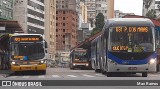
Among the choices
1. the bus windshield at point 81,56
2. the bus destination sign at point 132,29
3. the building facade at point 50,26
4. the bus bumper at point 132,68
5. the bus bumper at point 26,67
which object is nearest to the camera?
the bus bumper at point 132,68

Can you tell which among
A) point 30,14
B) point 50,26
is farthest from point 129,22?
point 50,26

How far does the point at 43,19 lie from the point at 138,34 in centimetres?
12037

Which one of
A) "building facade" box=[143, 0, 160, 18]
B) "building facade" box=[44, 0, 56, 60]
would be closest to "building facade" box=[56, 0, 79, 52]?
"building facade" box=[44, 0, 56, 60]

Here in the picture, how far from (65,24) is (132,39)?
159134 millimetres

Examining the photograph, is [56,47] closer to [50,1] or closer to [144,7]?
[50,1]

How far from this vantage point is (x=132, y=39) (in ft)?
85.8

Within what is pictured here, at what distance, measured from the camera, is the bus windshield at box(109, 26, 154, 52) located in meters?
26.0

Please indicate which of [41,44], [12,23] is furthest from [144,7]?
[41,44]

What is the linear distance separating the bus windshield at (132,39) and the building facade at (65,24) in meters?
153

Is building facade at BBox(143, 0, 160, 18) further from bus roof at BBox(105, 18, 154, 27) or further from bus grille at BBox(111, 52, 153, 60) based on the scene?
bus grille at BBox(111, 52, 153, 60)

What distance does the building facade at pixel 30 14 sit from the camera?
12519 centimetres

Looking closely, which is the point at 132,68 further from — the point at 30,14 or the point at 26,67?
the point at 30,14

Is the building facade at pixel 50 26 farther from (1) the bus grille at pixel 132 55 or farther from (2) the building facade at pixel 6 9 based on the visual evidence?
(1) the bus grille at pixel 132 55

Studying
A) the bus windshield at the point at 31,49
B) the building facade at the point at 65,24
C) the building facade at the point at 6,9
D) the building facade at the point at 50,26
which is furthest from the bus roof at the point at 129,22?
the building facade at the point at 65,24
